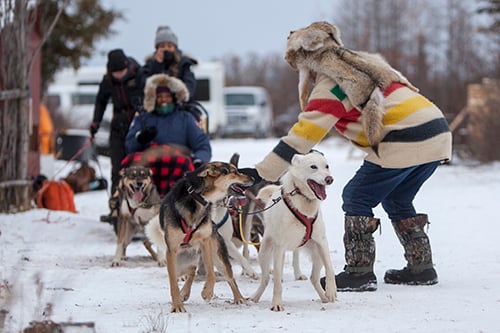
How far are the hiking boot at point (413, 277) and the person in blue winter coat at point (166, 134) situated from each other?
2909 mm

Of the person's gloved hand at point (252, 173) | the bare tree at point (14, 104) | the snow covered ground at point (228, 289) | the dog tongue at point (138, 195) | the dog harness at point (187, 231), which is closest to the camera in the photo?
the snow covered ground at point (228, 289)

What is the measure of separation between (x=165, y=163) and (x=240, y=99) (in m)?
24.9

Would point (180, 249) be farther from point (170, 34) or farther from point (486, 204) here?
point (486, 204)

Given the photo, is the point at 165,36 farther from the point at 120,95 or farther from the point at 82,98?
the point at 82,98

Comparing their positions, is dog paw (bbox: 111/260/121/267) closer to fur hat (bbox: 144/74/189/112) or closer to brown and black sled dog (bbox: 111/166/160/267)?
brown and black sled dog (bbox: 111/166/160/267)

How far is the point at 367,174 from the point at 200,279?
1588 millimetres

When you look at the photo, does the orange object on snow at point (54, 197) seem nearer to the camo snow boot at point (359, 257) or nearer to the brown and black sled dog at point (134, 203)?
the brown and black sled dog at point (134, 203)

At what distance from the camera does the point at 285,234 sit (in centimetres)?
551

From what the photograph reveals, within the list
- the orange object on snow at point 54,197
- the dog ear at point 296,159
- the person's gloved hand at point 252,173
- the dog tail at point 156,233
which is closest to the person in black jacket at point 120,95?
the orange object on snow at point 54,197

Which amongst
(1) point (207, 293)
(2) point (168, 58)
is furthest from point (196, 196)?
(2) point (168, 58)

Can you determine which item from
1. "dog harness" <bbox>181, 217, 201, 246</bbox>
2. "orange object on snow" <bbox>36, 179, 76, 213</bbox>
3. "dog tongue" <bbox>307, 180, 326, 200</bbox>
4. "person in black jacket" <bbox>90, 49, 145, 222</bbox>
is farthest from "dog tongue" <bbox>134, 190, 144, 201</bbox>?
"orange object on snow" <bbox>36, 179, 76, 213</bbox>

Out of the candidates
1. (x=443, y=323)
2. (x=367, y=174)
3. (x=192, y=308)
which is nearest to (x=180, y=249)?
(x=192, y=308)

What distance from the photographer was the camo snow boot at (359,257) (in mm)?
6016

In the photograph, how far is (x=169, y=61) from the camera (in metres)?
9.67
